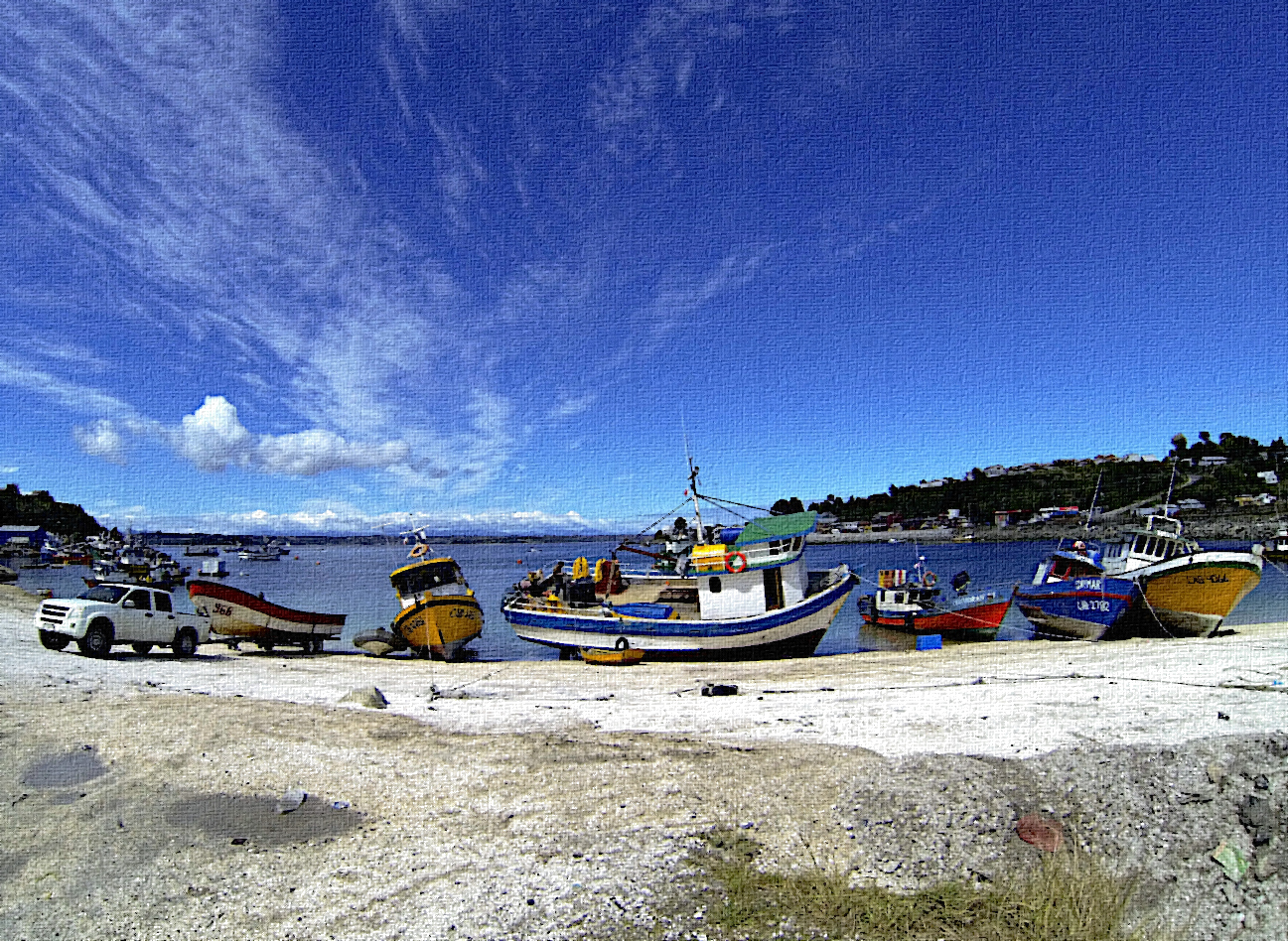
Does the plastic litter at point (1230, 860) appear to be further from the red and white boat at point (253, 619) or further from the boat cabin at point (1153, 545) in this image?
the red and white boat at point (253, 619)

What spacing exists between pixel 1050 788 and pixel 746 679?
12.2m

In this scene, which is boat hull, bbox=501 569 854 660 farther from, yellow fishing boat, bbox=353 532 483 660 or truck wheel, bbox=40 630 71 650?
truck wheel, bbox=40 630 71 650

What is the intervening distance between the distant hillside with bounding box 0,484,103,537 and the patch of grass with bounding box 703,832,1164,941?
161186 millimetres

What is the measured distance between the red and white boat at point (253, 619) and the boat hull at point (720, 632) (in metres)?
9.78

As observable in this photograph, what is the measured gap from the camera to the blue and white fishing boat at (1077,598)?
2541 cm

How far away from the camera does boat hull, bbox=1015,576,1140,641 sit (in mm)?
25328

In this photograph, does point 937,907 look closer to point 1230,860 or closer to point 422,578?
point 1230,860

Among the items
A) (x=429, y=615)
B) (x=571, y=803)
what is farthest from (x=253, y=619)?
(x=571, y=803)

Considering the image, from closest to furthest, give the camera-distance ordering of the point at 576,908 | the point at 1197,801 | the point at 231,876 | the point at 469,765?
the point at 576,908 → the point at 231,876 → the point at 1197,801 → the point at 469,765

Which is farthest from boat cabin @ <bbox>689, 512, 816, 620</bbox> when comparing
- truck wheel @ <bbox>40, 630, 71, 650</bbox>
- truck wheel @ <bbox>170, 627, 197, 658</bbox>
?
truck wheel @ <bbox>40, 630, 71, 650</bbox>

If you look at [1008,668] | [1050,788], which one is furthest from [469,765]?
[1008,668]

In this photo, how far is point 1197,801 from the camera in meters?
6.74

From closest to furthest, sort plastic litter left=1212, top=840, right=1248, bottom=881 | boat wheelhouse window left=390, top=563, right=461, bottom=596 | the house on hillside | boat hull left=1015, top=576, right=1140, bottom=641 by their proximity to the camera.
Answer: plastic litter left=1212, top=840, right=1248, bottom=881 < boat hull left=1015, top=576, right=1140, bottom=641 < boat wheelhouse window left=390, top=563, right=461, bottom=596 < the house on hillside

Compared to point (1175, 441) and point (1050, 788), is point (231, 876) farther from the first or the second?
point (1175, 441)
